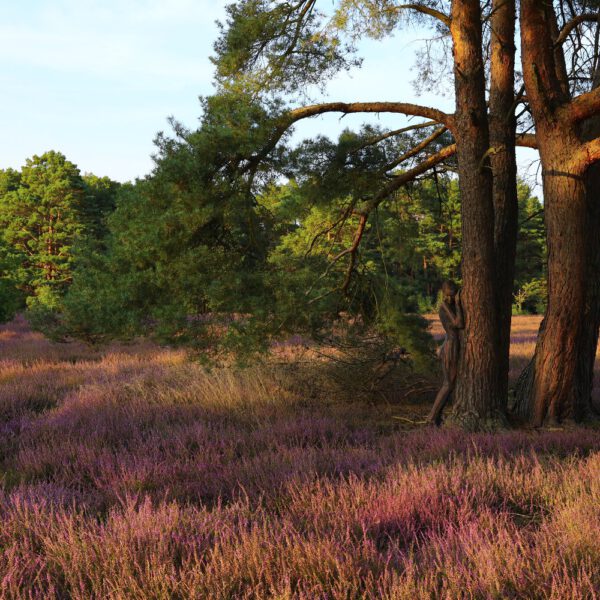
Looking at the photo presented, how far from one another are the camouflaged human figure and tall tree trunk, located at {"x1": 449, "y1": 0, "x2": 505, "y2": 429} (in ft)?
0.43

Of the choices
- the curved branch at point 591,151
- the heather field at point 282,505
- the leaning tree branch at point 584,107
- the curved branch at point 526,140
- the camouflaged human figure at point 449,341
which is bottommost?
the heather field at point 282,505

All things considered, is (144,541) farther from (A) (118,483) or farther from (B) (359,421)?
(B) (359,421)

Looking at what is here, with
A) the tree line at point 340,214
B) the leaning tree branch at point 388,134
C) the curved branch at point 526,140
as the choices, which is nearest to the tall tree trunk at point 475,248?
the tree line at point 340,214

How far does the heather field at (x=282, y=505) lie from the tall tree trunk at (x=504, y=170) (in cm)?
161

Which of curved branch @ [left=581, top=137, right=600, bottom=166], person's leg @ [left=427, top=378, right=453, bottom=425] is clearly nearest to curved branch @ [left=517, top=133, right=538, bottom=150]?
curved branch @ [left=581, top=137, right=600, bottom=166]

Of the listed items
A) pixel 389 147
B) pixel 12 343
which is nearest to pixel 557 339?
pixel 389 147

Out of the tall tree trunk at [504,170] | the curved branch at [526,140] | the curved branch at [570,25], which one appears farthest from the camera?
the curved branch at [526,140]

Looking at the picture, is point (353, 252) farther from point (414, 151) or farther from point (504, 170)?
point (504, 170)

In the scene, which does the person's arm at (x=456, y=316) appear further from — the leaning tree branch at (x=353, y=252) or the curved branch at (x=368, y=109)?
the curved branch at (x=368, y=109)

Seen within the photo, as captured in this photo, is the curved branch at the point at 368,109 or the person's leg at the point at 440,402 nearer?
the person's leg at the point at 440,402

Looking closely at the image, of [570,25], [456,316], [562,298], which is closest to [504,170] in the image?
[562,298]

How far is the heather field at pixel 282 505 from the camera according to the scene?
288cm

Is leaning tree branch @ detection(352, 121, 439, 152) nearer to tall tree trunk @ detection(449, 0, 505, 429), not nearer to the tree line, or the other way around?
the tree line

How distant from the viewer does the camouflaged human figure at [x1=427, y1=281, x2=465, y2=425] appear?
7715mm
